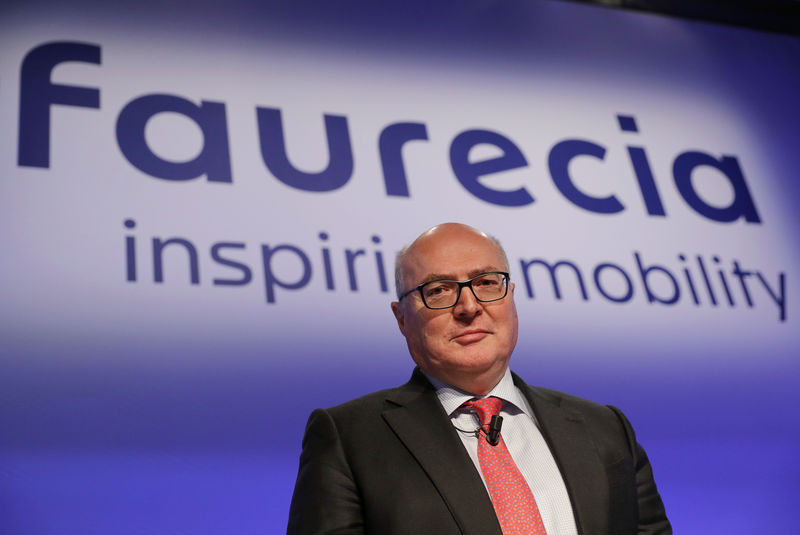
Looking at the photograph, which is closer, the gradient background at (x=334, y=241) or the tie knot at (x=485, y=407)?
the tie knot at (x=485, y=407)

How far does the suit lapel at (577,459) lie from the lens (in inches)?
56.2

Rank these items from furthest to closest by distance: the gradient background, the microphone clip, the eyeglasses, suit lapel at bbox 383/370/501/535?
the gradient background, the eyeglasses, the microphone clip, suit lapel at bbox 383/370/501/535

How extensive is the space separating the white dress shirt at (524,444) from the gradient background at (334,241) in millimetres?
993

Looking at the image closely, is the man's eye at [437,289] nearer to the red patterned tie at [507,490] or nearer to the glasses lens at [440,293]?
the glasses lens at [440,293]

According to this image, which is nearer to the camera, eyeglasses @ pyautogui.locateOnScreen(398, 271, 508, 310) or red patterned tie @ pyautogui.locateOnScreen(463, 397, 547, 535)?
red patterned tie @ pyautogui.locateOnScreen(463, 397, 547, 535)

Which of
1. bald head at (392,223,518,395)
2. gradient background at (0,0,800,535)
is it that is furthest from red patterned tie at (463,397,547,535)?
gradient background at (0,0,800,535)

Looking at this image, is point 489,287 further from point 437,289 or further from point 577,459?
point 577,459

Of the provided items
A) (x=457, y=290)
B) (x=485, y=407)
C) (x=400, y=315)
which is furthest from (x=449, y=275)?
(x=485, y=407)

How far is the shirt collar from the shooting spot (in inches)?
61.6

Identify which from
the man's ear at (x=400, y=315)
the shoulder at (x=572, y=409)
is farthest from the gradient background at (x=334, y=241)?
the shoulder at (x=572, y=409)

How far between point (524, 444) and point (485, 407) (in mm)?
99

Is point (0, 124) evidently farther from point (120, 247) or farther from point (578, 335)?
point (578, 335)

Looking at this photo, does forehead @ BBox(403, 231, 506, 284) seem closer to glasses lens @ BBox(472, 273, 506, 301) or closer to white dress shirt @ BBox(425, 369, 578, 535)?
glasses lens @ BBox(472, 273, 506, 301)

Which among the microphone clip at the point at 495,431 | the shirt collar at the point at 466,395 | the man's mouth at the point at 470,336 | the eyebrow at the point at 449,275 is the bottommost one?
the microphone clip at the point at 495,431
